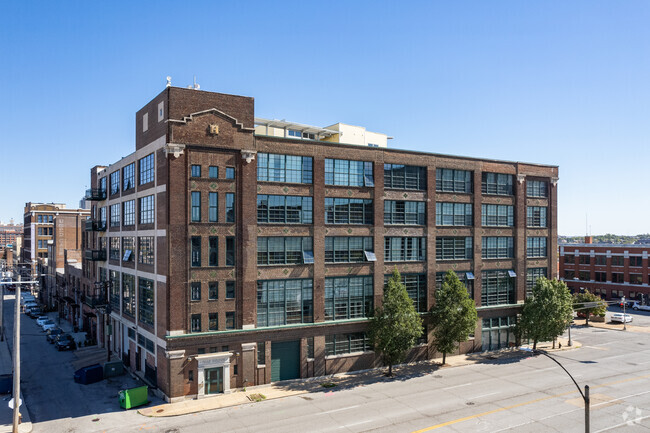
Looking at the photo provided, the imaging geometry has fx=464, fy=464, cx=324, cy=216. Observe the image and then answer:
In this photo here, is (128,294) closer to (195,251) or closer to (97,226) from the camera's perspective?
(97,226)

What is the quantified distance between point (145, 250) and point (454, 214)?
3110cm

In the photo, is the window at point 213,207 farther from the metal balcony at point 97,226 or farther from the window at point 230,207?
the metal balcony at point 97,226

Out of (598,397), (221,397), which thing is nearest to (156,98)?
(221,397)

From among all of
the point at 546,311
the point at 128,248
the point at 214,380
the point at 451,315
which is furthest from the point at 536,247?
the point at 128,248

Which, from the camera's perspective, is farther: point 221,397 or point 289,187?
point 289,187

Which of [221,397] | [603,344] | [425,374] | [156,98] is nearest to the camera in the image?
[221,397]

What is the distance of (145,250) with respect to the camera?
1612 inches

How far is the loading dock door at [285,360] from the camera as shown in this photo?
3909cm

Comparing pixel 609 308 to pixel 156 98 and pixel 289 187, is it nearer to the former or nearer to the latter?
pixel 289 187

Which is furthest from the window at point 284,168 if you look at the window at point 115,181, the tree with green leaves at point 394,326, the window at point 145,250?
the window at point 115,181

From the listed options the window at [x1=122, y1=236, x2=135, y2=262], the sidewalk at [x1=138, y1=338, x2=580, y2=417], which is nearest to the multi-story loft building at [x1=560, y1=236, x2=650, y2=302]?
the sidewalk at [x1=138, y1=338, x2=580, y2=417]

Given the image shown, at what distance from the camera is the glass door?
119ft

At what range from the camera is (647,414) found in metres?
32.2

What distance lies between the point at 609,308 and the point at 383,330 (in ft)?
225
